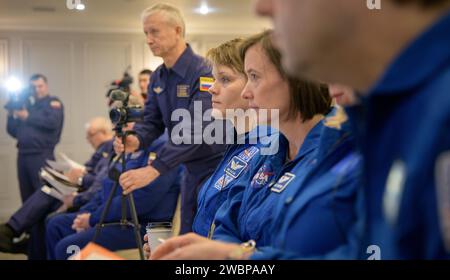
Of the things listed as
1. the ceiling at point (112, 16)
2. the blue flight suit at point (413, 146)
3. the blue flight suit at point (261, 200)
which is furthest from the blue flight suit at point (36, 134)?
the blue flight suit at point (413, 146)

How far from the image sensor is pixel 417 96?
49cm

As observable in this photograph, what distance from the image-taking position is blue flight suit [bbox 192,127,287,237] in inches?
56.6

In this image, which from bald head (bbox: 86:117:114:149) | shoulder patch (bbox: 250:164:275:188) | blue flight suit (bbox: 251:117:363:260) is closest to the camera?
blue flight suit (bbox: 251:117:363:260)

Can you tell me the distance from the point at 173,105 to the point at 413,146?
1.56 meters

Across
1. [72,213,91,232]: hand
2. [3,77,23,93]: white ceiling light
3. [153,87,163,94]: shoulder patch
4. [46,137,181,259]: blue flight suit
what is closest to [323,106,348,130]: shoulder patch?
[46,137,181,259]: blue flight suit

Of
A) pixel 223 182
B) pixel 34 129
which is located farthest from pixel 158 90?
pixel 34 129

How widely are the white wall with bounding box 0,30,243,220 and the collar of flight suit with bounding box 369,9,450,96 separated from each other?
105 inches

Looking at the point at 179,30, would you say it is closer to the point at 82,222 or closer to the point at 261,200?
the point at 261,200

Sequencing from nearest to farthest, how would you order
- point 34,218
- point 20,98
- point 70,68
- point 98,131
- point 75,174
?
1. point 75,174
2. point 34,218
3. point 98,131
4. point 20,98
5. point 70,68

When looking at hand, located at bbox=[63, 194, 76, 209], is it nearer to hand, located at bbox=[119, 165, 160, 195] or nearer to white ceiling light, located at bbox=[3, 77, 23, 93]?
hand, located at bbox=[119, 165, 160, 195]

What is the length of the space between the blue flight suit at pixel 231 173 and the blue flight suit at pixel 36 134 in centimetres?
328

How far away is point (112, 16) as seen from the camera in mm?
2564

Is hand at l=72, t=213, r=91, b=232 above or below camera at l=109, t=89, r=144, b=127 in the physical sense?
below
